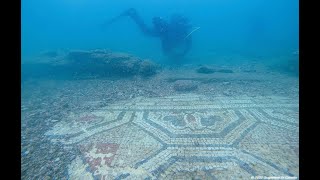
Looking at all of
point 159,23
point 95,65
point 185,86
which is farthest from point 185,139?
point 159,23

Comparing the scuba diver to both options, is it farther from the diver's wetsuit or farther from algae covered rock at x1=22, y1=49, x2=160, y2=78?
algae covered rock at x1=22, y1=49, x2=160, y2=78

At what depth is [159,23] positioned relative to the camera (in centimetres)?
2412

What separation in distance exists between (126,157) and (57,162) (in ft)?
5.60

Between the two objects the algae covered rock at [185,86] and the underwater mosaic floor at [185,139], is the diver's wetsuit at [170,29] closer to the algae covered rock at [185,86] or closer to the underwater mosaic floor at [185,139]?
the algae covered rock at [185,86]

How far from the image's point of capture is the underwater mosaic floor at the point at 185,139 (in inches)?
175

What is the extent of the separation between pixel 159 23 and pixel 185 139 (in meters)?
20.7

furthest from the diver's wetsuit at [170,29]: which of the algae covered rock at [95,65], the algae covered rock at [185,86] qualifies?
the algae covered rock at [185,86]

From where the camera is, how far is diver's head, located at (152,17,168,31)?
2412cm

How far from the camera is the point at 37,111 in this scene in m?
8.77

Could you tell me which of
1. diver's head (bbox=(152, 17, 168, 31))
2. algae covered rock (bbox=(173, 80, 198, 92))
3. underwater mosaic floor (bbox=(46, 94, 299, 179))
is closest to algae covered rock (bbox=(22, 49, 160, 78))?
algae covered rock (bbox=(173, 80, 198, 92))

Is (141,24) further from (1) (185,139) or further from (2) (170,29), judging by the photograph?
(1) (185,139)

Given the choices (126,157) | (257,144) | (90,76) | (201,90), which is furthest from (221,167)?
(90,76)

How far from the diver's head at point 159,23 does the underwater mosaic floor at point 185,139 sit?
1721 centimetres
